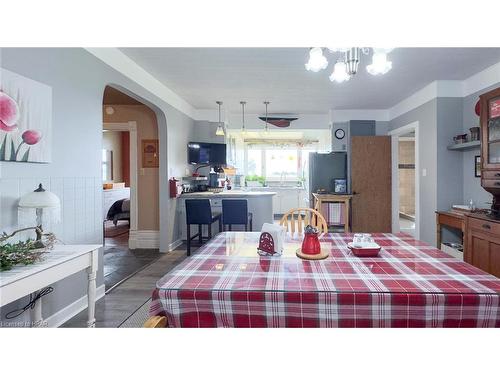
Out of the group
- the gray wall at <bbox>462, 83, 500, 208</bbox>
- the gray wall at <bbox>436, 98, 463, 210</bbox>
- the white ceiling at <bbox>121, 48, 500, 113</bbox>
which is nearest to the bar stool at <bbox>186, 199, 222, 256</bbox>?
the white ceiling at <bbox>121, 48, 500, 113</bbox>

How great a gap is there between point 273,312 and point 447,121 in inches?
158

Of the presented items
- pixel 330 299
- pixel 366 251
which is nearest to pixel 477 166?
pixel 366 251

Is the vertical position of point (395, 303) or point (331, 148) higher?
point (331, 148)

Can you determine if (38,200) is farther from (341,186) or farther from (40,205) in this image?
(341,186)

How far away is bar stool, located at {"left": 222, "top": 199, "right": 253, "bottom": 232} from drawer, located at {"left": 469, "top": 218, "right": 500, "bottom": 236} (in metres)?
2.69

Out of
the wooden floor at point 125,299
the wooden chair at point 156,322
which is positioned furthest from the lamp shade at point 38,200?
the wooden chair at point 156,322

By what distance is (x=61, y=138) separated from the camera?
225 cm

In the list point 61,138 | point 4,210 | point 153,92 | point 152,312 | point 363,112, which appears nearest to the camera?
point 152,312

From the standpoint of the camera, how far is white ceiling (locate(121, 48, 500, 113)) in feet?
9.77

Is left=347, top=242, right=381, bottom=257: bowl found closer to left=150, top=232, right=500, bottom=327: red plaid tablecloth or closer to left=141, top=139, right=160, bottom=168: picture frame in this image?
left=150, top=232, right=500, bottom=327: red plaid tablecloth

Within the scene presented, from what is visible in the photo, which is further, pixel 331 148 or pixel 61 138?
pixel 331 148
